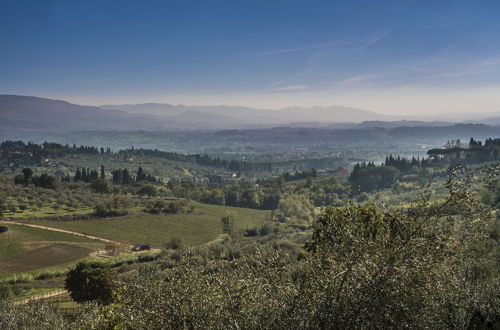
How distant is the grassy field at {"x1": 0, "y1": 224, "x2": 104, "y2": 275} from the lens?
52.9 m

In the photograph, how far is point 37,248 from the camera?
2323 inches

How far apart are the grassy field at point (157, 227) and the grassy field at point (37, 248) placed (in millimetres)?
5496

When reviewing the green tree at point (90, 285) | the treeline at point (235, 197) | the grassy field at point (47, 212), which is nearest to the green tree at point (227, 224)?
the grassy field at point (47, 212)

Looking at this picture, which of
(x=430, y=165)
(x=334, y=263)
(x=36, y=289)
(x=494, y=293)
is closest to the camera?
(x=334, y=263)

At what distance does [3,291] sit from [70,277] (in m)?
7.47

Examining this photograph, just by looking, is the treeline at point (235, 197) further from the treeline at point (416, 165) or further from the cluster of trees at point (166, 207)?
the treeline at point (416, 165)

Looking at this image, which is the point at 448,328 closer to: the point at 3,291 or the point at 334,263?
the point at 334,263

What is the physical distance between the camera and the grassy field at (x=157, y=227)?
71562 mm

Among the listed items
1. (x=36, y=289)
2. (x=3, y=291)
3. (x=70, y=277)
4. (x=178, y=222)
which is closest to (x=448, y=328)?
(x=70, y=277)

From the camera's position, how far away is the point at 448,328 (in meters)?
10.2

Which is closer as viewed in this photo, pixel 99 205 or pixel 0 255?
pixel 0 255

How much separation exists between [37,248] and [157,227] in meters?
24.2

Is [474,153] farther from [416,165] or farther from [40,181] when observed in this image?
[40,181]

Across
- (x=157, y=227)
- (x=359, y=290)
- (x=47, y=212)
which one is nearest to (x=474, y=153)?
(x=157, y=227)
